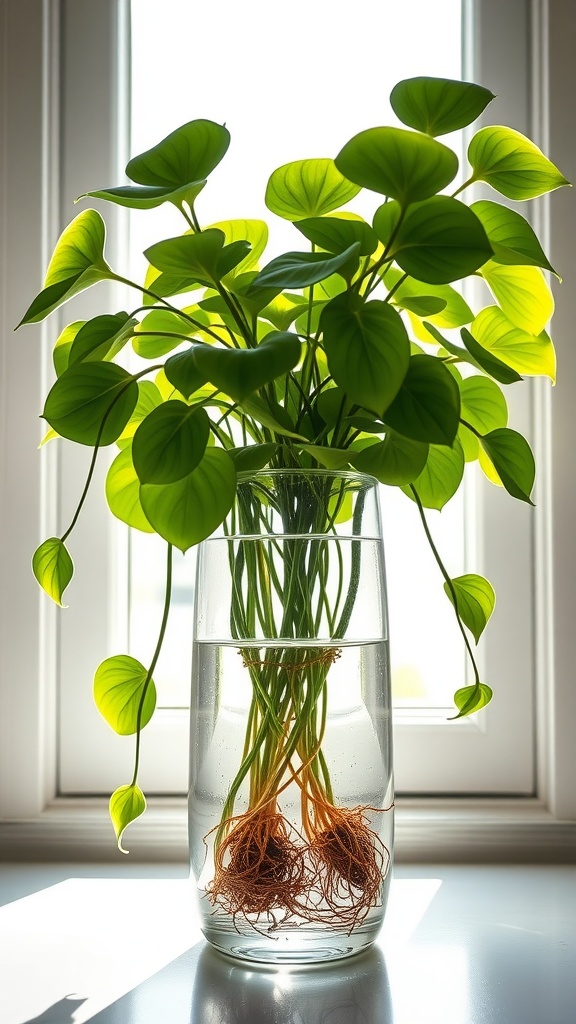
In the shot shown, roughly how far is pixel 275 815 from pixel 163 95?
93 cm

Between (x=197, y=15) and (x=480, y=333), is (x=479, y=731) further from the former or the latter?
(x=197, y=15)

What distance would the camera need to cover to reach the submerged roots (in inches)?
26.9

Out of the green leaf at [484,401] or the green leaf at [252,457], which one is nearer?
the green leaf at [252,457]

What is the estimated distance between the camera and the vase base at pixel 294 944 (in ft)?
2.26

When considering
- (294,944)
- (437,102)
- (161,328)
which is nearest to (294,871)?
(294,944)

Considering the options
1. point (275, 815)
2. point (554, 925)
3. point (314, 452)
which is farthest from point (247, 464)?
point (554, 925)

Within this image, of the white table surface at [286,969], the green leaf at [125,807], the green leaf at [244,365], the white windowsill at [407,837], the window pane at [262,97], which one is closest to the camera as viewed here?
the green leaf at [244,365]

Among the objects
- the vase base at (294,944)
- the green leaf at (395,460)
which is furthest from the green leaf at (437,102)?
the vase base at (294,944)

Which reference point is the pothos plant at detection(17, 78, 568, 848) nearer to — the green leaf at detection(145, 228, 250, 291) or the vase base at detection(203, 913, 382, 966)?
the green leaf at detection(145, 228, 250, 291)

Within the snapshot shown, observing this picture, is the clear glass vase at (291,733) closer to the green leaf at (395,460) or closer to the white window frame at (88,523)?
the green leaf at (395,460)

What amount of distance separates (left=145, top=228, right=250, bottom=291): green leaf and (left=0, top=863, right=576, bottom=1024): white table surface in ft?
1.79

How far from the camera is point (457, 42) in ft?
3.84

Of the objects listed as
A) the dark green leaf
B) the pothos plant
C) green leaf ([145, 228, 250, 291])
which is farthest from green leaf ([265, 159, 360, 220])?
the dark green leaf

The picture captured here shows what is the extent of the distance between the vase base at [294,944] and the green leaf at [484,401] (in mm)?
458
